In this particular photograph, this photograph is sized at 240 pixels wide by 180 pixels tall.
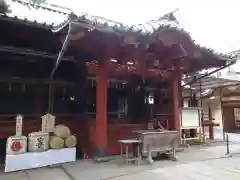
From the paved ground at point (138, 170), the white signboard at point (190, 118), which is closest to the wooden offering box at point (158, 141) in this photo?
the paved ground at point (138, 170)

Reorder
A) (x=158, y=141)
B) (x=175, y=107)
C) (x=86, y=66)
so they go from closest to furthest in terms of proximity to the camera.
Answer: (x=158, y=141)
(x=86, y=66)
(x=175, y=107)

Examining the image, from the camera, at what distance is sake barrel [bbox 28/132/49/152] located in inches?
231

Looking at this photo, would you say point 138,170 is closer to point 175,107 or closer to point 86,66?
point 86,66

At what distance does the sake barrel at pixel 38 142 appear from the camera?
5875 mm

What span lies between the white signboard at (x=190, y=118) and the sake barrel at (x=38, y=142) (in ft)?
17.4

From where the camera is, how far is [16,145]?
5.64 m

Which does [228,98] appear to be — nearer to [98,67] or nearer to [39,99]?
[98,67]

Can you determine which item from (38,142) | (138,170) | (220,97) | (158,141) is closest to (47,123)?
(38,142)

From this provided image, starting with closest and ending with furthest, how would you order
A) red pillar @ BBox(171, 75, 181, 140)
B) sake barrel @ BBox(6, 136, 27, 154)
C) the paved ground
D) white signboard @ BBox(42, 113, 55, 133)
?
the paved ground < sake barrel @ BBox(6, 136, 27, 154) < white signboard @ BBox(42, 113, 55, 133) < red pillar @ BBox(171, 75, 181, 140)

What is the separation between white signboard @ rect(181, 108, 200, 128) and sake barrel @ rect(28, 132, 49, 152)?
5301 millimetres

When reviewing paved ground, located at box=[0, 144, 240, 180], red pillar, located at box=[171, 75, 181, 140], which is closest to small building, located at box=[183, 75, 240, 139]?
red pillar, located at box=[171, 75, 181, 140]

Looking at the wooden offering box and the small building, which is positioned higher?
the small building

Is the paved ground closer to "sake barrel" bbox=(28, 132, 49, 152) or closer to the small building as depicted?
"sake barrel" bbox=(28, 132, 49, 152)

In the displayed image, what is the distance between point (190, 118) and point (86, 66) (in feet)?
16.0
